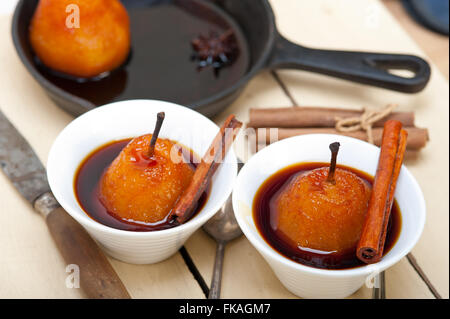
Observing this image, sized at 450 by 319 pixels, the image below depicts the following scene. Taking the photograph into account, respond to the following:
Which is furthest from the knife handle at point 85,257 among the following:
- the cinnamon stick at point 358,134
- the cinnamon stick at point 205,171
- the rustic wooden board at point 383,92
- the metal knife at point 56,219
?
the rustic wooden board at point 383,92

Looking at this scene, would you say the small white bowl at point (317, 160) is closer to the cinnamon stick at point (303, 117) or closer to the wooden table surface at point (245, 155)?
the wooden table surface at point (245, 155)

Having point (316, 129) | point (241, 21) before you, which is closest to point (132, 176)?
point (316, 129)

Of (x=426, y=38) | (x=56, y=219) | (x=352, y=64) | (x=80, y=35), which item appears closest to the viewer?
(x=56, y=219)

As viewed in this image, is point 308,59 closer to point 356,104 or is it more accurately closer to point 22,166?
point 356,104

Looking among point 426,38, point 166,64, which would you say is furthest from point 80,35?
point 426,38

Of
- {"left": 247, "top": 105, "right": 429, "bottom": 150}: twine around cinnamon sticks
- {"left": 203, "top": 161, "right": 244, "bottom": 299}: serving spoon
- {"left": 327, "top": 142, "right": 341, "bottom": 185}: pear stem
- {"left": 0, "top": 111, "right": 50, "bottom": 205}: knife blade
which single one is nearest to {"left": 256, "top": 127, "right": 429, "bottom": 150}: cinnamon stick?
{"left": 247, "top": 105, "right": 429, "bottom": 150}: twine around cinnamon sticks
